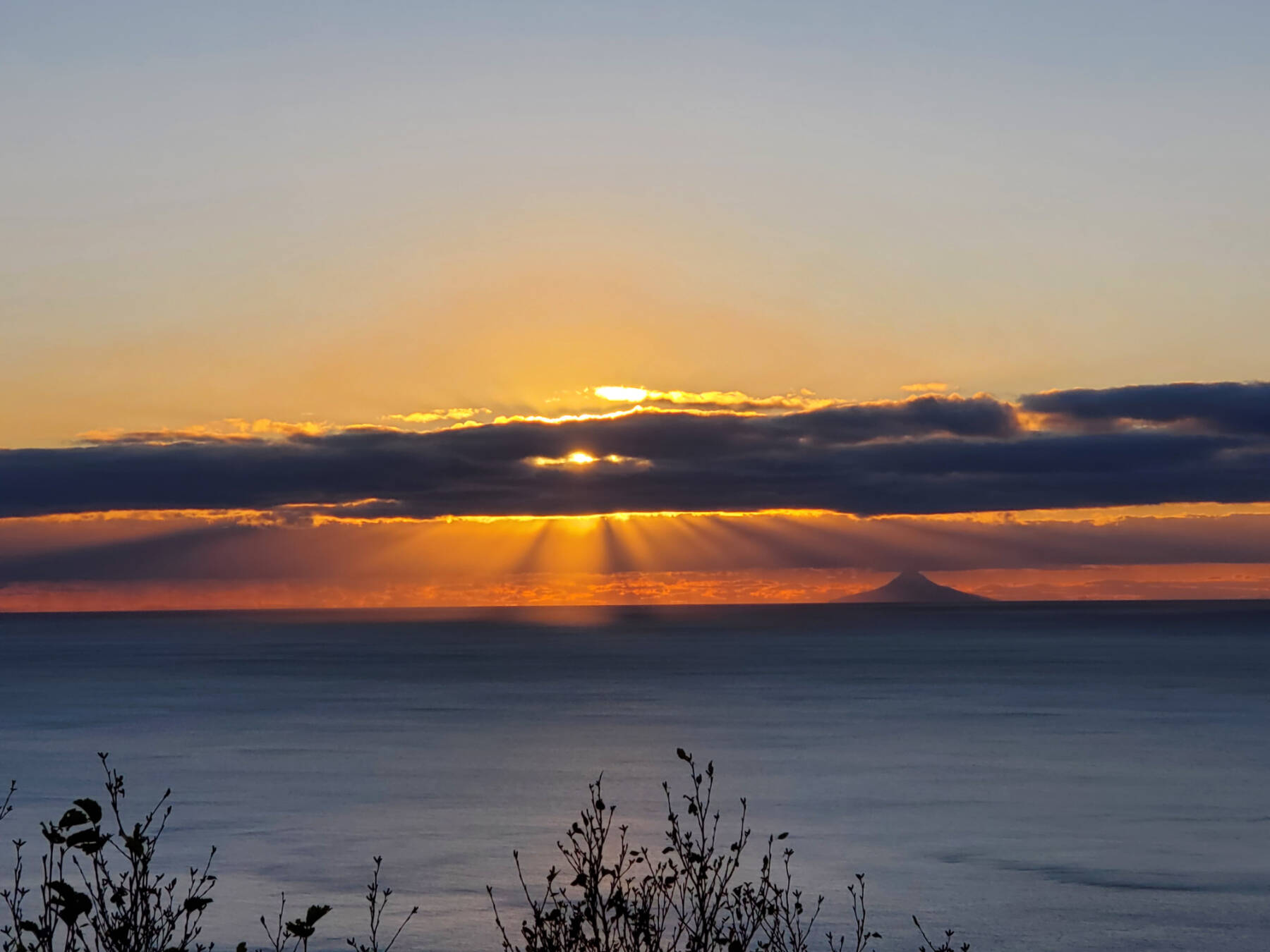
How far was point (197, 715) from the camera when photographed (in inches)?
2982

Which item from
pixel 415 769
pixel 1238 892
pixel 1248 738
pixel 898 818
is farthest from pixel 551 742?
pixel 1238 892

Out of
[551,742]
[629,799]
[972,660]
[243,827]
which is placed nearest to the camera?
[243,827]

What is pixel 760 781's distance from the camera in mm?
45312

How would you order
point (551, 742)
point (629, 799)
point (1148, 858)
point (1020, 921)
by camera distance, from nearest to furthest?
point (1020, 921) < point (1148, 858) < point (629, 799) < point (551, 742)

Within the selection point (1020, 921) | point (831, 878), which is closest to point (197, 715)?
point (831, 878)

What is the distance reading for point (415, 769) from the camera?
48875 mm

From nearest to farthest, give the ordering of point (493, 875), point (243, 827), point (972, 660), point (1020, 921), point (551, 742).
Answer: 1. point (1020, 921)
2. point (493, 875)
3. point (243, 827)
4. point (551, 742)
5. point (972, 660)

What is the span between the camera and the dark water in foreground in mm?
26266

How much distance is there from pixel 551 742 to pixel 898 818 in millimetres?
23238

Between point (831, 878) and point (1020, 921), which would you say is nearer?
point (1020, 921)

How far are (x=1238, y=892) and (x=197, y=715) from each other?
5999 centimetres

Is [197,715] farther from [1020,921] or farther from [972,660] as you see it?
[972,660]

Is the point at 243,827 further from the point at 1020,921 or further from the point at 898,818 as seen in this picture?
the point at 1020,921

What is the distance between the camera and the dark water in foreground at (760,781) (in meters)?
26.3
